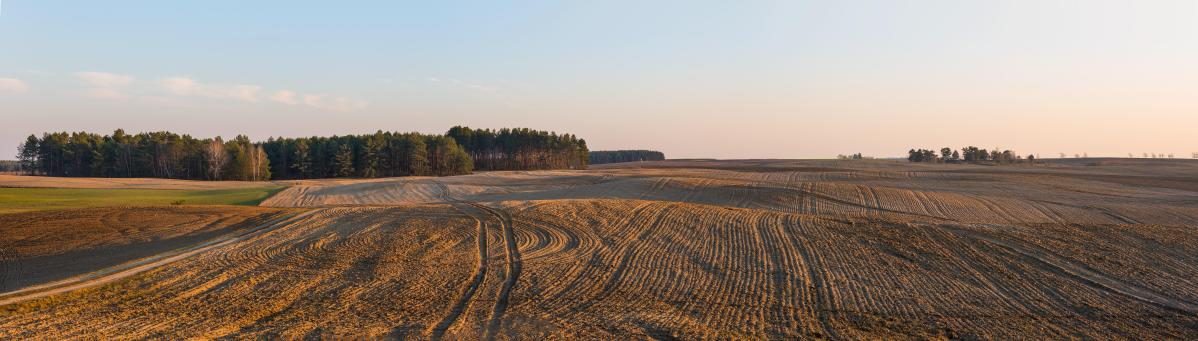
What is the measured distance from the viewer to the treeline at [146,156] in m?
74.6

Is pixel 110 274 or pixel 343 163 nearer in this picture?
pixel 110 274

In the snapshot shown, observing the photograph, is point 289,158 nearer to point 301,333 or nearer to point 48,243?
point 48,243

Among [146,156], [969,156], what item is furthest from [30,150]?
[969,156]

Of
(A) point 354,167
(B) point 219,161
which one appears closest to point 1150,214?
(A) point 354,167

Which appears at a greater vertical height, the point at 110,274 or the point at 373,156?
the point at 373,156

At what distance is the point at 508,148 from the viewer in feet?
353

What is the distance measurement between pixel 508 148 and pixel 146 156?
51.9 m

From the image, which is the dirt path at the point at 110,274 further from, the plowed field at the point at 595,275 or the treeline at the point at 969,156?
the treeline at the point at 969,156

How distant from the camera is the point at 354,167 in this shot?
83312mm

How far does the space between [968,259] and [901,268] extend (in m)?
2.94

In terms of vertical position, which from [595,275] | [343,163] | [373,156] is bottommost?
[595,275]

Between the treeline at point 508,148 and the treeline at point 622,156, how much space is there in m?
67.8

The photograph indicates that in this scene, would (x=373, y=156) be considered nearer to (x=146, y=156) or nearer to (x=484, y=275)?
(x=146, y=156)

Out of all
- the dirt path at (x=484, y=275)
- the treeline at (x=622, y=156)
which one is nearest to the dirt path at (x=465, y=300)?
the dirt path at (x=484, y=275)
